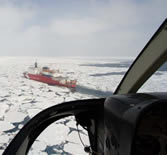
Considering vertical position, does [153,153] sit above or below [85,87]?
above

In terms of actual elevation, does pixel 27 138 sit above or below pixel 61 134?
above

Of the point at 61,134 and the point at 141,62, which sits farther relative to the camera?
the point at 61,134

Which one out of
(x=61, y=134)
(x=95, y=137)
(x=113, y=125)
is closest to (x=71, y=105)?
(x=95, y=137)

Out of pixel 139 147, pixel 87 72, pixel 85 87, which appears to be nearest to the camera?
pixel 139 147

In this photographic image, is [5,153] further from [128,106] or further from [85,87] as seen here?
[85,87]

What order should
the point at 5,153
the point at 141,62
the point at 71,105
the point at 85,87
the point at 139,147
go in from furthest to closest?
the point at 85,87, the point at 141,62, the point at 71,105, the point at 5,153, the point at 139,147

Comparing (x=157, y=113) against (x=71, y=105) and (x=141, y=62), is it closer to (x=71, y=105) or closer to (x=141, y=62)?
(x=71, y=105)

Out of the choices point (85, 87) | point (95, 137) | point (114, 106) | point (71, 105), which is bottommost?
point (85, 87)

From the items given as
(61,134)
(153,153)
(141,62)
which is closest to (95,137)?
(153,153)

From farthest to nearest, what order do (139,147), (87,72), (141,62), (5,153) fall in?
(87,72) < (141,62) < (5,153) < (139,147)
